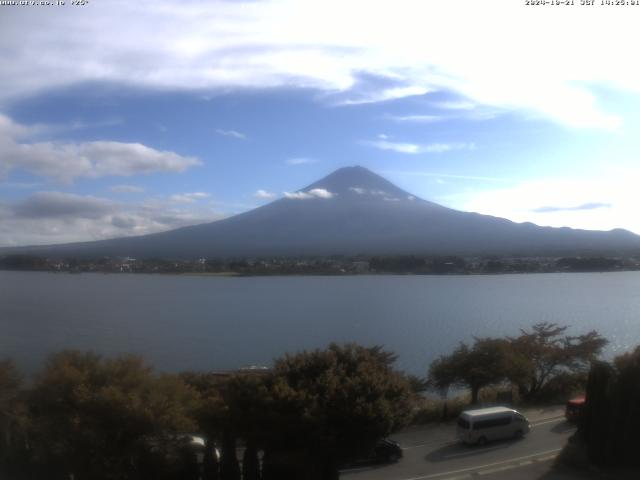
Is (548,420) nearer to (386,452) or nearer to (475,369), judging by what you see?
(475,369)

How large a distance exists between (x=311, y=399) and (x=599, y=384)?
3.37 m

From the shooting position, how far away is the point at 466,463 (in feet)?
25.2

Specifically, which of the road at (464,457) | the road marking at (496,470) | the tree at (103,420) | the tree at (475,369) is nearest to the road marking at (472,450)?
the road at (464,457)

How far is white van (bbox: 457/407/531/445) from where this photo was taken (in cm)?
846

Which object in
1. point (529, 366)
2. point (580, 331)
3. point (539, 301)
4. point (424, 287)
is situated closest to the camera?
point (529, 366)

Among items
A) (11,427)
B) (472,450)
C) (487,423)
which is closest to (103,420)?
(11,427)

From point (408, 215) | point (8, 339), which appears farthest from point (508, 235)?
point (8, 339)

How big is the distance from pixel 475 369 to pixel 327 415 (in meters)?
5.75

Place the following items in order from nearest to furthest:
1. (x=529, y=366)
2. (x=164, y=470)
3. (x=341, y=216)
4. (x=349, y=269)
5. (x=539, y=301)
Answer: (x=164, y=470), (x=529, y=366), (x=539, y=301), (x=349, y=269), (x=341, y=216)

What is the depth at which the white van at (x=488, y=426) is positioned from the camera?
846cm

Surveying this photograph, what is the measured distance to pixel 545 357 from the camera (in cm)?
1301

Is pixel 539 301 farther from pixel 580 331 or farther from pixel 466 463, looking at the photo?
pixel 466 463

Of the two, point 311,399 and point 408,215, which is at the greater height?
point 408,215

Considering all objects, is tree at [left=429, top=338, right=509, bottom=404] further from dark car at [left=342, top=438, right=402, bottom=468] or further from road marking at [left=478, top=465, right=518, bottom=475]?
road marking at [left=478, top=465, right=518, bottom=475]
